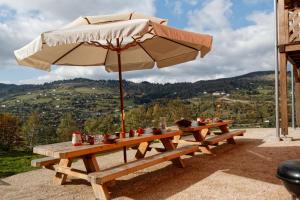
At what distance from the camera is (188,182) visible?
5.45 metres

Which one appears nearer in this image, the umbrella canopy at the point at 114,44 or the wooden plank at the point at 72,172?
the umbrella canopy at the point at 114,44

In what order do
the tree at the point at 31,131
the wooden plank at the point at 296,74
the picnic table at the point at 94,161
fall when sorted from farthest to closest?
the tree at the point at 31,131 → the wooden plank at the point at 296,74 → the picnic table at the point at 94,161

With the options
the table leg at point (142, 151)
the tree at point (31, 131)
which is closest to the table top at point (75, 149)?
the table leg at point (142, 151)

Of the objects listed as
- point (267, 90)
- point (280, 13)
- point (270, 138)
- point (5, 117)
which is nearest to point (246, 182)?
point (270, 138)

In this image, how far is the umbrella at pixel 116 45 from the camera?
4504 millimetres

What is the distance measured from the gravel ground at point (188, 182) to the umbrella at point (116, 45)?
4.87ft

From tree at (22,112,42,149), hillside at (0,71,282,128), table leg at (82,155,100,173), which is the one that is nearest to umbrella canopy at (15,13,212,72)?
table leg at (82,155,100,173)

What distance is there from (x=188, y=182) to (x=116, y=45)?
314 centimetres

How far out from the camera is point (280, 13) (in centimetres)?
967

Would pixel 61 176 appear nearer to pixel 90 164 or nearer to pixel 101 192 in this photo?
pixel 90 164

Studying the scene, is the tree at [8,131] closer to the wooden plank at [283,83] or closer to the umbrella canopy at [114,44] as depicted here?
the umbrella canopy at [114,44]

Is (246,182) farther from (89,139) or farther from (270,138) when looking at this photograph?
(270,138)

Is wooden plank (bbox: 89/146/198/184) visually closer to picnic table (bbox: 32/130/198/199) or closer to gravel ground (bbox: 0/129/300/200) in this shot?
picnic table (bbox: 32/130/198/199)

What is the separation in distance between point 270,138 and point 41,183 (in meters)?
7.10
